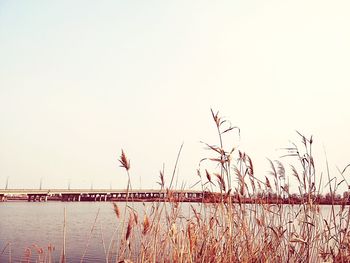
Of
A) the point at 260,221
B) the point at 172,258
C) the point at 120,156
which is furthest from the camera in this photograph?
the point at 260,221

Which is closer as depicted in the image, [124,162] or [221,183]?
[124,162]

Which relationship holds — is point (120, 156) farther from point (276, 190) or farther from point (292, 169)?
point (276, 190)

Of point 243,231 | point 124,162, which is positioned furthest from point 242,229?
point 124,162

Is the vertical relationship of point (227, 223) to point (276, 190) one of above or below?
below

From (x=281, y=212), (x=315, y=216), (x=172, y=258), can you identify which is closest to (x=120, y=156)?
(x=172, y=258)

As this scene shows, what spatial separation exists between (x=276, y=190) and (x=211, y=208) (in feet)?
3.03

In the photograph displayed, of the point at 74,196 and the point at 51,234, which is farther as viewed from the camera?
the point at 74,196

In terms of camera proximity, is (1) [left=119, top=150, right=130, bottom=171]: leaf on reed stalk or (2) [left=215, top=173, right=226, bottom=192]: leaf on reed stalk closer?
(1) [left=119, top=150, right=130, bottom=171]: leaf on reed stalk

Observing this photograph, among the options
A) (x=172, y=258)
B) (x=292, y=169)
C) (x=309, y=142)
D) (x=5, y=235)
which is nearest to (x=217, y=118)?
(x=309, y=142)

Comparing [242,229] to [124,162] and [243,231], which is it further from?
[124,162]

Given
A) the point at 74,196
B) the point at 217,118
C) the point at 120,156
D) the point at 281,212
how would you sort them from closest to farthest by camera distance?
the point at 120,156 < the point at 217,118 < the point at 281,212 < the point at 74,196

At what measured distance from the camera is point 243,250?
3.89 meters

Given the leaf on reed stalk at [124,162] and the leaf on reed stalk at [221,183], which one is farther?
the leaf on reed stalk at [221,183]

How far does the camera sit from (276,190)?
4824 millimetres
